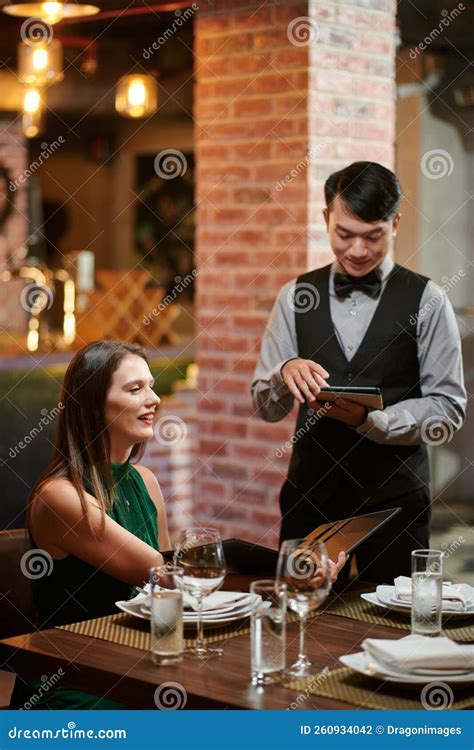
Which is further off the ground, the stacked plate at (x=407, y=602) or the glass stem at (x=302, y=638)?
the stacked plate at (x=407, y=602)

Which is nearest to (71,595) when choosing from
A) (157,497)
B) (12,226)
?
(157,497)

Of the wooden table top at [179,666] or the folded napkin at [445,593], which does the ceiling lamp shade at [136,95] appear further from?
the wooden table top at [179,666]

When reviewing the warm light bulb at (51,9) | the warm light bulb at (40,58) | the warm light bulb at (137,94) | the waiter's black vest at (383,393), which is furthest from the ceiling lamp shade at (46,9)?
the waiter's black vest at (383,393)

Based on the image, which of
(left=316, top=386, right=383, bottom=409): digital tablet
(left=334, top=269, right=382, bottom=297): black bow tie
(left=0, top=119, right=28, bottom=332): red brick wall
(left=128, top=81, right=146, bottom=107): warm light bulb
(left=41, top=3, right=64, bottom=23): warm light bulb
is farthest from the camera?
(left=0, top=119, right=28, bottom=332): red brick wall

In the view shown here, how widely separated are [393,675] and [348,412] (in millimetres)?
1179

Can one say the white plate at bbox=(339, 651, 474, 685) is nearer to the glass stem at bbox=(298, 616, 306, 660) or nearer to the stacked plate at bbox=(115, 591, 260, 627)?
the glass stem at bbox=(298, 616, 306, 660)

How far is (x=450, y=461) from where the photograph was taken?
5562 mm

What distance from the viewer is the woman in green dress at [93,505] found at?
2.28 meters

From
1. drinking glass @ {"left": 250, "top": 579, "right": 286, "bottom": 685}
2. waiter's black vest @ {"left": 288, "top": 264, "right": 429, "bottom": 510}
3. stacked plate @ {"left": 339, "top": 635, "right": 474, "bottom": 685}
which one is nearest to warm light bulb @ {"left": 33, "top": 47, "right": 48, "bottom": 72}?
waiter's black vest @ {"left": 288, "top": 264, "right": 429, "bottom": 510}

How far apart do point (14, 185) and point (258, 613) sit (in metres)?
6.20

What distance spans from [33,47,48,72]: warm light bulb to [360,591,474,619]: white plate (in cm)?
418

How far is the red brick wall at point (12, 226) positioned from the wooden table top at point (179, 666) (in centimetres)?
642

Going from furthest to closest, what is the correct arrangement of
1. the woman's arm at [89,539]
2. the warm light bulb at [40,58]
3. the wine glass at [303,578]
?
the warm light bulb at [40,58] → the woman's arm at [89,539] → the wine glass at [303,578]

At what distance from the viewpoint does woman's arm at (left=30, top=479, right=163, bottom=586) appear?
2.27 m
